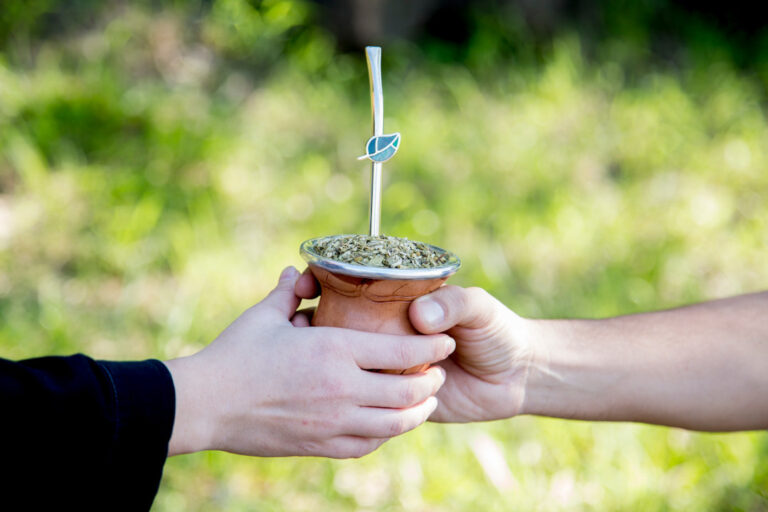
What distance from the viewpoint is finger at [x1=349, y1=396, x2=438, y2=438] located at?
42.2 inches

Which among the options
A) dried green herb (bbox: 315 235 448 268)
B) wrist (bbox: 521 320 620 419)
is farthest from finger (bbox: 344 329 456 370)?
wrist (bbox: 521 320 620 419)

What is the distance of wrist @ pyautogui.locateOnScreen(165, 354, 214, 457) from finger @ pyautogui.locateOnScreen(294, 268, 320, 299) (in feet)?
0.75

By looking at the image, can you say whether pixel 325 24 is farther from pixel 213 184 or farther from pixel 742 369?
pixel 742 369

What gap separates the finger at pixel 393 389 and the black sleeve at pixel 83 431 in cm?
28

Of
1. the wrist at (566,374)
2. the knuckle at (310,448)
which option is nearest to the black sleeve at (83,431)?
the knuckle at (310,448)

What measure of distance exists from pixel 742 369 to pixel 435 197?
1697 millimetres

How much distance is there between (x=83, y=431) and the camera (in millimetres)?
938

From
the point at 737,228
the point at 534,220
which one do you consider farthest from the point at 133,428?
the point at 737,228

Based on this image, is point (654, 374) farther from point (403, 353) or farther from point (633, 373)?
point (403, 353)

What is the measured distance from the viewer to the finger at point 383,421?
1072 mm

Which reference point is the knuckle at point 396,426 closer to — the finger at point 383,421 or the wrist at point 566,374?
the finger at point 383,421

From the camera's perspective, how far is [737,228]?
299 cm

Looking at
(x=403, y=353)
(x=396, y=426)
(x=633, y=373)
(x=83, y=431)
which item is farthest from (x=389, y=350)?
(x=633, y=373)

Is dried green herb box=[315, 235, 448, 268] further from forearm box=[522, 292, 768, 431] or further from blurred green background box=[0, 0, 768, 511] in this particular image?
blurred green background box=[0, 0, 768, 511]
